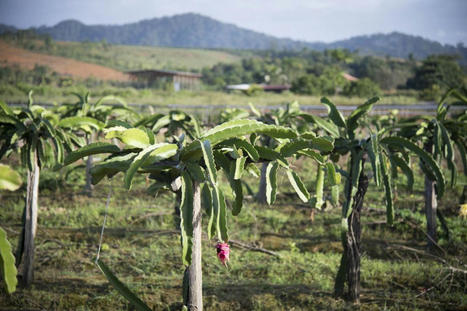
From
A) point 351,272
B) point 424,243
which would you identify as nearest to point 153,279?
point 351,272

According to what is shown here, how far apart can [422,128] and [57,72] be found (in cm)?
3913

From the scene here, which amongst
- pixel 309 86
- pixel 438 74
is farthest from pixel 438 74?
pixel 309 86

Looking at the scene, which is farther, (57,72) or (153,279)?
(57,72)

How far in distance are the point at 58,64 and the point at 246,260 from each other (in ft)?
137

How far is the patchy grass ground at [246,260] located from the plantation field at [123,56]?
136 ft

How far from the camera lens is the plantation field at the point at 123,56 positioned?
4647cm

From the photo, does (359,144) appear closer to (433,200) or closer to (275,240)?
(433,200)

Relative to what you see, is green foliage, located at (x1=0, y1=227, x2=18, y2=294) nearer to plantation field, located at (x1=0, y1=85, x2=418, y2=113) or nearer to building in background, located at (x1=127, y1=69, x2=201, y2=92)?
plantation field, located at (x1=0, y1=85, x2=418, y2=113)

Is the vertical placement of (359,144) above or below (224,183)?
above

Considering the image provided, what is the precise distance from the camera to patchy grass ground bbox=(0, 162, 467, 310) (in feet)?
9.41

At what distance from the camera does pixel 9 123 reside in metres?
3.01

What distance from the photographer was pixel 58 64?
39969mm

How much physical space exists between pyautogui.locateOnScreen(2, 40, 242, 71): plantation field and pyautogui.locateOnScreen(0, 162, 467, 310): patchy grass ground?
136 feet

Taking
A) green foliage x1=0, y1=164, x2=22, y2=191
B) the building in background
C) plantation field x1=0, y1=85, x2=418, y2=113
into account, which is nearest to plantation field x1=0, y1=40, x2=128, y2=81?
the building in background
